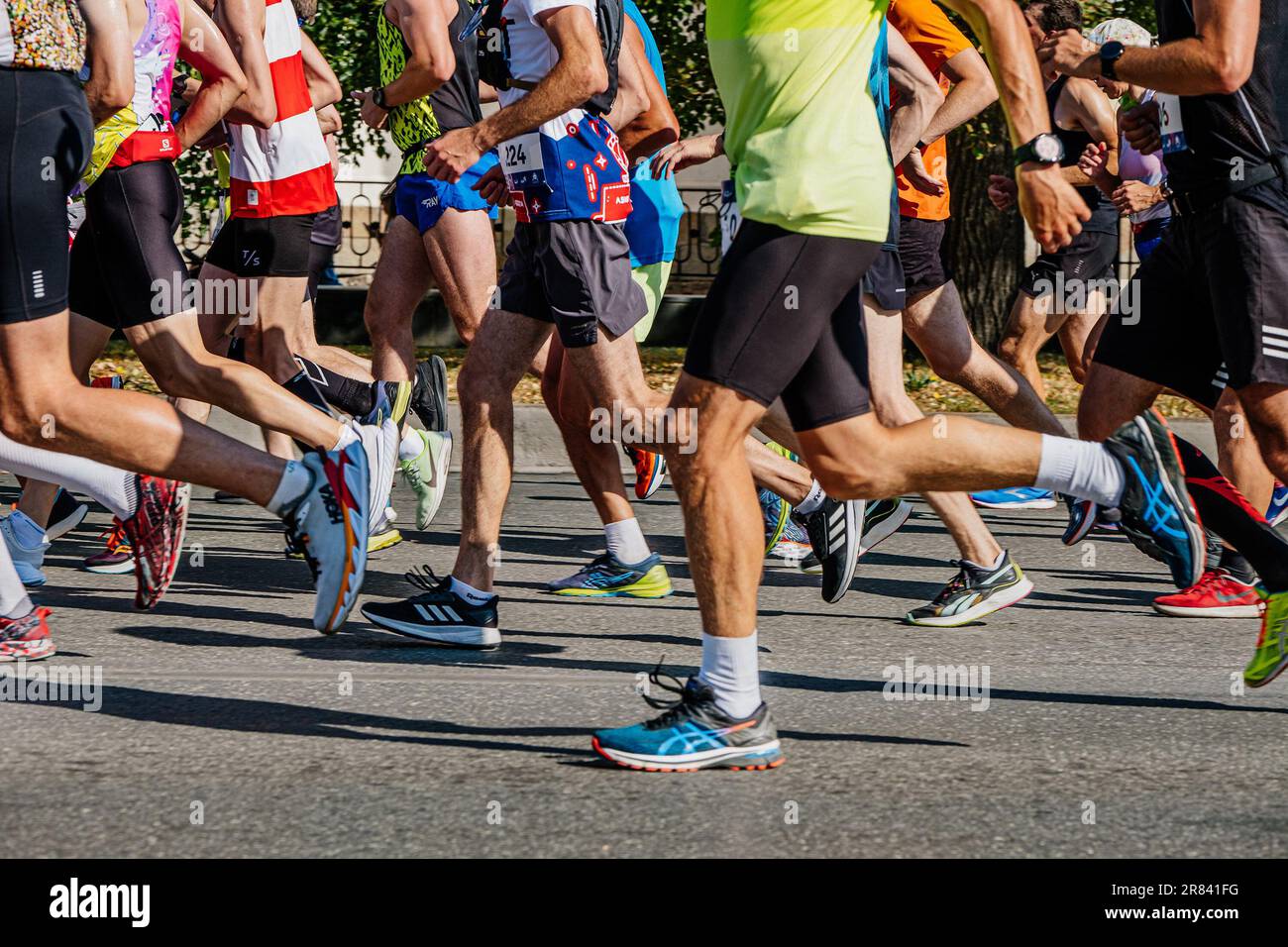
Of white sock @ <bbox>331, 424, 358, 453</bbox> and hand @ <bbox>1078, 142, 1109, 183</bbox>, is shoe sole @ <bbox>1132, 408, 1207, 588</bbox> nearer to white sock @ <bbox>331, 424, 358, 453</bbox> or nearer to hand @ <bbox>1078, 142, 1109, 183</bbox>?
white sock @ <bbox>331, 424, 358, 453</bbox>

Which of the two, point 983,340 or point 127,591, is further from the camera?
point 983,340

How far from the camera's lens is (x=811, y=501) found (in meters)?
5.79

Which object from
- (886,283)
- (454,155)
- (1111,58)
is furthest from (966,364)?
(454,155)

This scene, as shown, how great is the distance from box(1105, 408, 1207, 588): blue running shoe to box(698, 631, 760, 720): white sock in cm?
96

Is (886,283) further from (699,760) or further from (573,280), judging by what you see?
(699,760)

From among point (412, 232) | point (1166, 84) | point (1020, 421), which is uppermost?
point (1166, 84)

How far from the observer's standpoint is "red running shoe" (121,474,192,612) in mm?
4891

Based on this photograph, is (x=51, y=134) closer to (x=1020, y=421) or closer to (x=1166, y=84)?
(x=1166, y=84)

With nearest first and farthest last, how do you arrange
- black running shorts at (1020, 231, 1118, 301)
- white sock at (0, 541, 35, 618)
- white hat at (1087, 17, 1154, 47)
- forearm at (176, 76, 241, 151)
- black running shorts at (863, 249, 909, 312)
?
white sock at (0, 541, 35, 618) < black running shorts at (863, 249, 909, 312) < forearm at (176, 76, 241, 151) < white hat at (1087, 17, 1154, 47) < black running shorts at (1020, 231, 1118, 301)

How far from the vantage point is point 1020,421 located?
6.63m

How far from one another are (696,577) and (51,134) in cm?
198

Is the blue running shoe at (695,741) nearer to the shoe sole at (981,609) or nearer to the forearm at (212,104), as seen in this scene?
the shoe sole at (981,609)

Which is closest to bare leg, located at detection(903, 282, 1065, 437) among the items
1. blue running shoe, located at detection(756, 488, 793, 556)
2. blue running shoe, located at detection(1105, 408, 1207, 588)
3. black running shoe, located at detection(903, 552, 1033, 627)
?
blue running shoe, located at detection(756, 488, 793, 556)

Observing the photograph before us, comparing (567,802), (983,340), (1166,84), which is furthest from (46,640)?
(983,340)
